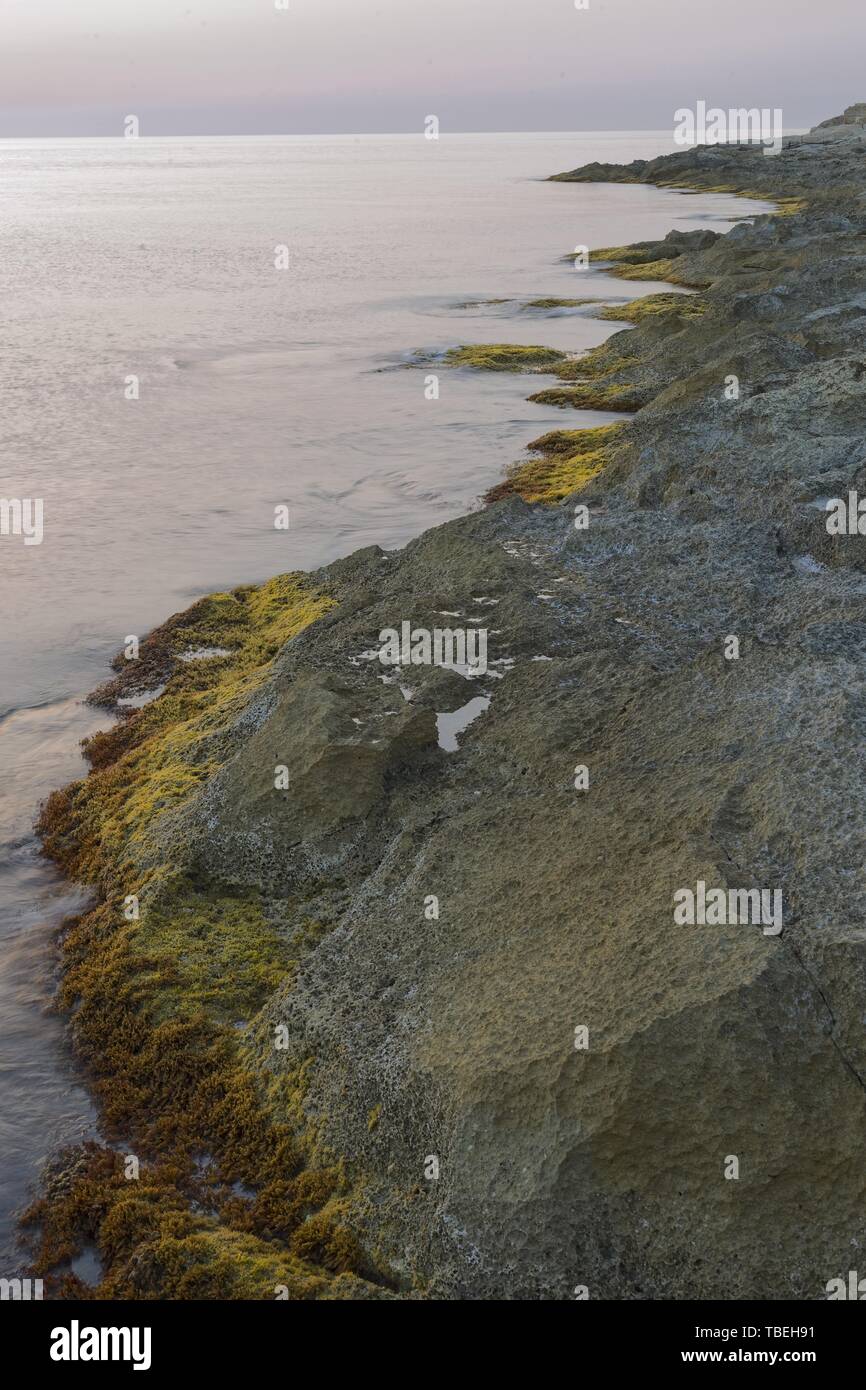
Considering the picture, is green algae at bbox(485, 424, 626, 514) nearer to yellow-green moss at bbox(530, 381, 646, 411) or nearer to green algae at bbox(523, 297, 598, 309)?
yellow-green moss at bbox(530, 381, 646, 411)

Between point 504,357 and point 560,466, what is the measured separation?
1377 centimetres

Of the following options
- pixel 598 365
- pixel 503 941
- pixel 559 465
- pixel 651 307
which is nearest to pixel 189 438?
pixel 559 465

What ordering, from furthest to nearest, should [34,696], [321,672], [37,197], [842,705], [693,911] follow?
[37,197] < [34,696] < [321,672] < [842,705] < [693,911]

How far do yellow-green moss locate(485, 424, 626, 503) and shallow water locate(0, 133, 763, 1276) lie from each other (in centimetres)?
78

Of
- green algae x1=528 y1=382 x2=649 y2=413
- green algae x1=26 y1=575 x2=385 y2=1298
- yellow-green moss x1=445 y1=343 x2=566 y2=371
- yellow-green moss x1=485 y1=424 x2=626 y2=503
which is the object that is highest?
yellow-green moss x1=445 y1=343 x2=566 y2=371

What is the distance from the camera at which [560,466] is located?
21.1 metres

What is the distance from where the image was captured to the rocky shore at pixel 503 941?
5.53 meters

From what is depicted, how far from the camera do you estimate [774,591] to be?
35.4 feet

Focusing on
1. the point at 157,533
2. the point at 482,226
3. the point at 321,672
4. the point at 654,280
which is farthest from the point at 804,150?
the point at 321,672

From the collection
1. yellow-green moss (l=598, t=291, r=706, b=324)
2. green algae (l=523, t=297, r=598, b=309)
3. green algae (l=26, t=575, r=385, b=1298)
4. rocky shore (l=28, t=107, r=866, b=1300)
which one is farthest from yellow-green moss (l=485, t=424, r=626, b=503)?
green algae (l=523, t=297, r=598, b=309)

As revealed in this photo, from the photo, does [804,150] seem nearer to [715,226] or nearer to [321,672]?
[715,226]

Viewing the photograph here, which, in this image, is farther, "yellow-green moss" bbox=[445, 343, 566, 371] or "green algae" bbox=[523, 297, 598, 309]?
"green algae" bbox=[523, 297, 598, 309]

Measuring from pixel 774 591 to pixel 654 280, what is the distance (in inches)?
1661

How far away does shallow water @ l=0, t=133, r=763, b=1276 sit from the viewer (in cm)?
1040
